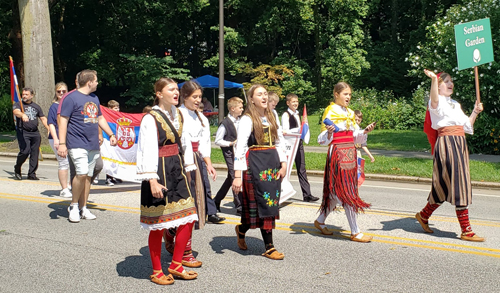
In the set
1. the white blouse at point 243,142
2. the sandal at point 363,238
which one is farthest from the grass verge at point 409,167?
the white blouse at point 243,142

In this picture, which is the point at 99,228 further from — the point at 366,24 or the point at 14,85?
the point at 366,24

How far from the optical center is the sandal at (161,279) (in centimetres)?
521

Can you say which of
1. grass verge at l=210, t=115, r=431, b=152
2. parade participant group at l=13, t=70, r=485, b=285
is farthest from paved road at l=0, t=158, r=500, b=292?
grass verge at l=210, t=115, r=431, b=152

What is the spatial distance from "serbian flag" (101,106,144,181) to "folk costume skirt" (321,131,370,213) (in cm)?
524

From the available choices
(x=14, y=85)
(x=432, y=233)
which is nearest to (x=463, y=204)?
(x=432, y=233)

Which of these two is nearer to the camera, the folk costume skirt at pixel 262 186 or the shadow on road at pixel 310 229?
the folk costume skirt at pixel 262 186

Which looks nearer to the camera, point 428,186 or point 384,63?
point 428,186

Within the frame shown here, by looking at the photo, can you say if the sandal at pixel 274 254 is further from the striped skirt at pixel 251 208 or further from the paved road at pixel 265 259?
the striped skirt at pixel 251 208

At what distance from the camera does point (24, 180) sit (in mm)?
12023

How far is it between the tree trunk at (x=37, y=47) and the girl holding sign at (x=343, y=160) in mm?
14493

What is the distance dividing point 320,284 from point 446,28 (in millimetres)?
16132

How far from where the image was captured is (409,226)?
7.51 meters

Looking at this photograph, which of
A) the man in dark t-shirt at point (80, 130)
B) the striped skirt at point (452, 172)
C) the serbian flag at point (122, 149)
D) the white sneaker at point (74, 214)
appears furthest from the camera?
the serbian flag at point (122, 149)

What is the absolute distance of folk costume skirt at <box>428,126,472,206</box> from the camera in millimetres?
6617
